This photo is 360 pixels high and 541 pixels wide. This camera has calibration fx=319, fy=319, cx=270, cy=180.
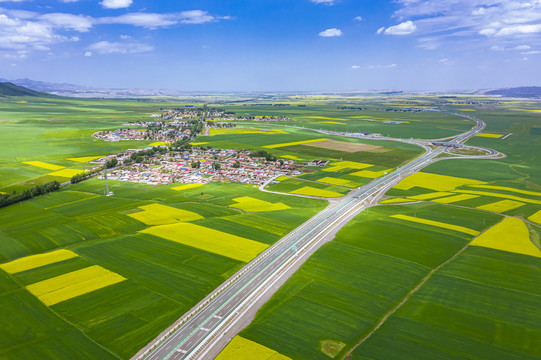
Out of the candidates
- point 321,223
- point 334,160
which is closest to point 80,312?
point 321,223

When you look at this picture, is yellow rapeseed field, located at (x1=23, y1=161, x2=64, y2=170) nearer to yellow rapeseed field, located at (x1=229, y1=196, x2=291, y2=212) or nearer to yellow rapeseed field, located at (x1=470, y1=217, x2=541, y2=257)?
yellow rapeseed field, located at (x1=229, y1=196, x2=291, y2=212)

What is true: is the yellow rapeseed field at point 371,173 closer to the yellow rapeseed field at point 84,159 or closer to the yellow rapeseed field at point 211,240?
the yellow rapeseed field at point 211,240

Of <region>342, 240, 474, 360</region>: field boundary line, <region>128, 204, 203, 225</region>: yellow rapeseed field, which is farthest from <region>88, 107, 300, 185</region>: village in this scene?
<region>342, 240, 474, 360</region>: field boundary line

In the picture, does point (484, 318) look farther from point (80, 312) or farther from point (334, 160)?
point (334, 160)

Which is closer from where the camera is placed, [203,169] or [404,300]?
[404,300]

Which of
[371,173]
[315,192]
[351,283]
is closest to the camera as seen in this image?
[351,283]

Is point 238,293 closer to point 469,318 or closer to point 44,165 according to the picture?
point 469,318

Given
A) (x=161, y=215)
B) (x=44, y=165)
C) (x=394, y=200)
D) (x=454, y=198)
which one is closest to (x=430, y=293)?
(x=394, y=200)
